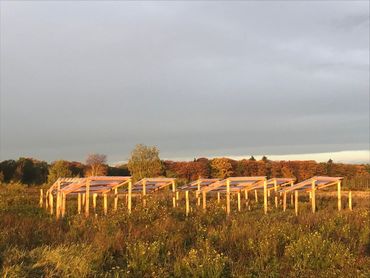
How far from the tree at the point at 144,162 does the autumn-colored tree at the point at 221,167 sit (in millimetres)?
15476

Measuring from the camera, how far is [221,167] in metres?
62.8

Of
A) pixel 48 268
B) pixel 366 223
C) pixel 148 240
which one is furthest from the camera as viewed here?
pixel 366 223

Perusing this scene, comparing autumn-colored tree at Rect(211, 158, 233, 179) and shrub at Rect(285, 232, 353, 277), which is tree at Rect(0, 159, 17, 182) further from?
shrub at Rect(285, 232, 353, 277)

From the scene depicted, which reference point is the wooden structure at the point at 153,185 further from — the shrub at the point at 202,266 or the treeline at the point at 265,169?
the treeline at the point at 265,169

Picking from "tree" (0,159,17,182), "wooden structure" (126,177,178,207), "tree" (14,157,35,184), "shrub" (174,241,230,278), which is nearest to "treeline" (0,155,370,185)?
"tree" (14,157,35,184)

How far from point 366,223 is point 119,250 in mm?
8572

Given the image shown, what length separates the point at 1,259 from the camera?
7.50 m

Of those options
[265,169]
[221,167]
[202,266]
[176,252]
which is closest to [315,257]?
[202,266]

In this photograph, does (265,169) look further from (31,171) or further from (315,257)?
(315,257)

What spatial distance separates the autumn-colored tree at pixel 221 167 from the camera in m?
62.0

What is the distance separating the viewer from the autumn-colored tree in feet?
203

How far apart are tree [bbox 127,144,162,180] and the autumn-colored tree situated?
50.8 feet

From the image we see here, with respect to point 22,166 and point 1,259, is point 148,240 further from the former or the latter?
point 22,166

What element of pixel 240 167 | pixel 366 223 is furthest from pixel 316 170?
pixel 366 223
